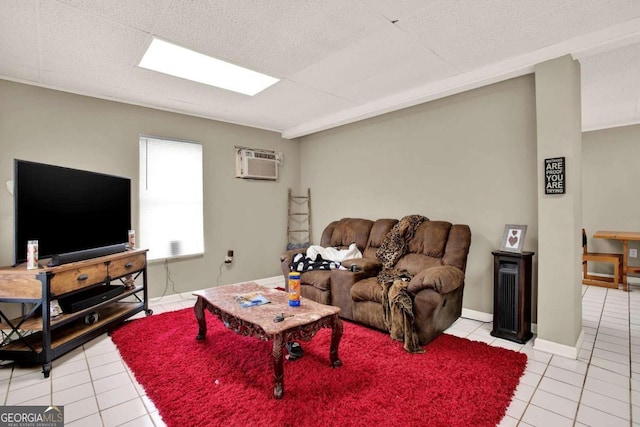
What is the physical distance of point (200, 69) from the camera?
3.05 metres

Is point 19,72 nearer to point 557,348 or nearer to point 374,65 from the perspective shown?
point 374,65

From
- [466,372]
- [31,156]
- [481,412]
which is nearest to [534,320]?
[466,372]

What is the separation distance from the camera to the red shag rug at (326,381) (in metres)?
1.83

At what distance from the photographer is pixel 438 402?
76.7 inches

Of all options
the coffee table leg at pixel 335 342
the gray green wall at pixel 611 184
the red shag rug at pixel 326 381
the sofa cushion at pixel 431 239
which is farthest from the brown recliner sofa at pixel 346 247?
the gray green wall at pixel 611 184

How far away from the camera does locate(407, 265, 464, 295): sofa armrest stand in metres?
2.63

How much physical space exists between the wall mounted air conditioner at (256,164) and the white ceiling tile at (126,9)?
8.81 feet

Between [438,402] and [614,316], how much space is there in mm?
3054

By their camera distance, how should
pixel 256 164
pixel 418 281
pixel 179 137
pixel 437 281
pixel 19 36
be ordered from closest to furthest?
pixel 19 36
pixel 437 281
pixel 418 281
pixel 179 137
pixel 256 164

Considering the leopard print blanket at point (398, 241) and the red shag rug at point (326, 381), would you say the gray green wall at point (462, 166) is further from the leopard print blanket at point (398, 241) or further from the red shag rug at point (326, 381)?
the red shag rug at point (326, 381)

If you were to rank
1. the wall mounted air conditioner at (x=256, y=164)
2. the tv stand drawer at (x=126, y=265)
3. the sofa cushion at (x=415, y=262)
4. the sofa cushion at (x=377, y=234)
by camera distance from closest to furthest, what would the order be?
the tv stand drawer at (x=126, y=265) → the sofa cushion at (x=415, y=262) → the sofa cushion at (x=377, y=234) → the wall mounted air conditioner at (x=256, y=164)

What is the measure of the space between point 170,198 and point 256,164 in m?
1.39

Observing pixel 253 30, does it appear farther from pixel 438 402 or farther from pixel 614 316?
pixel 614 316

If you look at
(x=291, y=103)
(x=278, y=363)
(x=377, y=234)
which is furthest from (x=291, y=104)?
(x=278, y=363)
